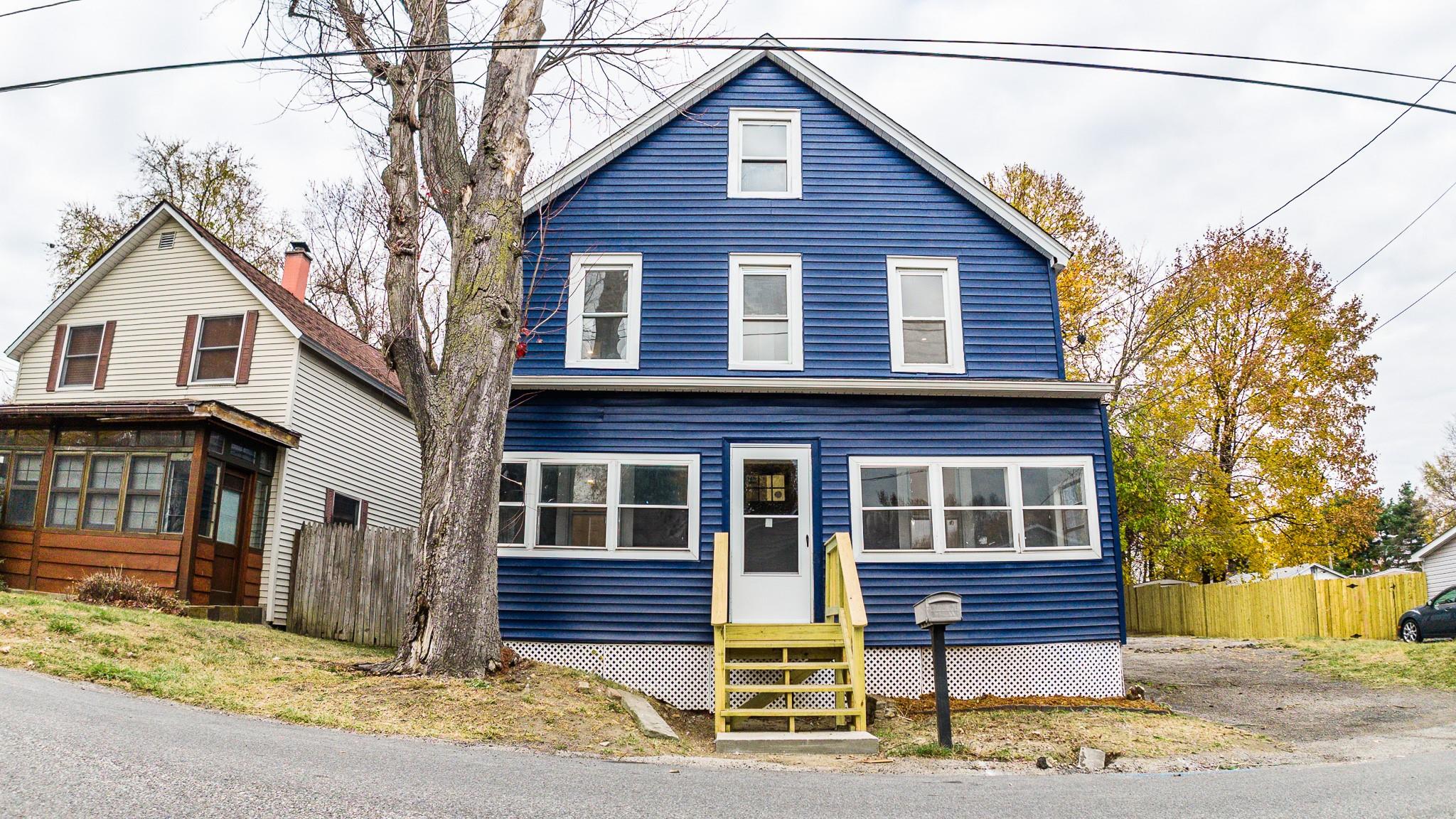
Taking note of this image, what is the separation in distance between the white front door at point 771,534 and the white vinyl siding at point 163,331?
332 inches

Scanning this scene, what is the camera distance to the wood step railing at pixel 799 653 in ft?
27.2

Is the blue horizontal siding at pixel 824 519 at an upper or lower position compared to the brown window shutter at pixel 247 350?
lower

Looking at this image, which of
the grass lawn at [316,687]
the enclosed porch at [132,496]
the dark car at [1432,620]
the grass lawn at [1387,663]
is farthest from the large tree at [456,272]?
the dark car at [1432,620]

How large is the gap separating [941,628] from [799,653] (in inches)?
100

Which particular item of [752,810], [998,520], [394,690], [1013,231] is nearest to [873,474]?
[998,520]

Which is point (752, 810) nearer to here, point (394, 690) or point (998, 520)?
point (394, 690)

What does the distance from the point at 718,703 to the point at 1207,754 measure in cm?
420

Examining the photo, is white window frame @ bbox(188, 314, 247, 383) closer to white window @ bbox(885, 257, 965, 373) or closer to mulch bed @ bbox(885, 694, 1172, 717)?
white window @ bbox(885, 257, 965, 373)

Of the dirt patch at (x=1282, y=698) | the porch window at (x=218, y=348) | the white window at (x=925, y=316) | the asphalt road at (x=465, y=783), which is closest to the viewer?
the asphalt road at (x=465, y=783)

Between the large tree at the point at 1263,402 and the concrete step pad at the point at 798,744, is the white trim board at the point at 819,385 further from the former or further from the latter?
the large tree at the point at 1263,402

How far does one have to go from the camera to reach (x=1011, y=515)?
11.1 metres

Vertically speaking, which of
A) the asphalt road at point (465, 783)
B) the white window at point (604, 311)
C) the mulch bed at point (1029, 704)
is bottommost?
the mulch bed at point (1029, 704)

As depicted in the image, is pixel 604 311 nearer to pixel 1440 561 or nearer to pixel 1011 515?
pixel 1011 515

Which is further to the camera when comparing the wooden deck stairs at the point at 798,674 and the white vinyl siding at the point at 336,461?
the white vinyl siding at the point at 336,461
